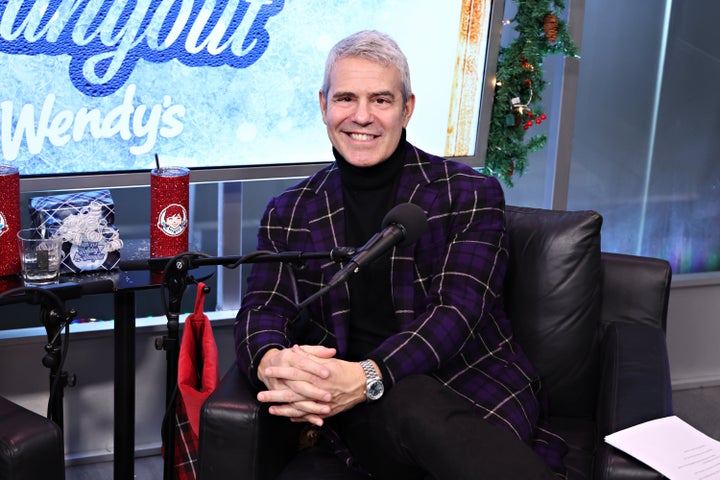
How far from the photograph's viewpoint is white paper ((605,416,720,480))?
5.86 feet

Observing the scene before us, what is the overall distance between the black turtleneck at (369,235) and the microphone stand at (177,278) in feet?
1.44

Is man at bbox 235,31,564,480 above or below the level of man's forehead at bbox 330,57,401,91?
below

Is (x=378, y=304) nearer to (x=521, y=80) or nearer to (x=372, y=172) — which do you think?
(x=372, y=172)

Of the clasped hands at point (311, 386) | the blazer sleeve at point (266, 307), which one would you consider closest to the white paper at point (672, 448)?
the clasped hands at point (311, 386)

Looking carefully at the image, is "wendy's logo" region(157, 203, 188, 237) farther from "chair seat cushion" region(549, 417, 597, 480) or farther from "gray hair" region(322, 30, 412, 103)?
"chair seat cushion" region(549, 417, 597, 480)

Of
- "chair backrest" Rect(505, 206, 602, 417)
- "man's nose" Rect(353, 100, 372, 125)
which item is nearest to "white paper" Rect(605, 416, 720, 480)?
"chair backrest" Rect(505, 206, 602, 417)

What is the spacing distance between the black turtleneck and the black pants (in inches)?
10.1

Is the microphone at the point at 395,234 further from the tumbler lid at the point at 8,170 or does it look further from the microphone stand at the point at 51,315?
the tumbler lid at the point at 8,170

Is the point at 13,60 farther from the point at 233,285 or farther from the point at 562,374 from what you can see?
the point at 562,374

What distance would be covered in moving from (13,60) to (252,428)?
1.25m

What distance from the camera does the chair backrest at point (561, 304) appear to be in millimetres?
2404

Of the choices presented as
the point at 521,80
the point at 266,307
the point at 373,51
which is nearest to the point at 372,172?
the point at 373,51

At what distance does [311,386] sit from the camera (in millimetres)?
1992

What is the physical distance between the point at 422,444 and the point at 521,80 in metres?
1.67
